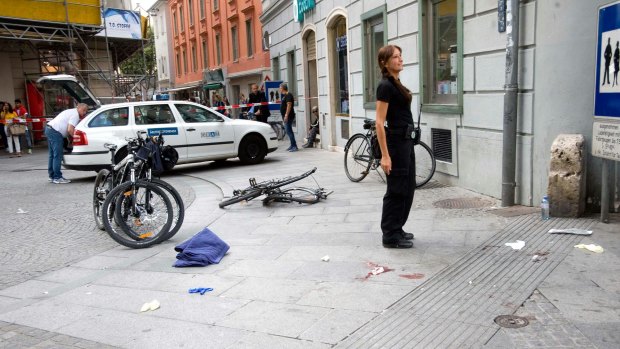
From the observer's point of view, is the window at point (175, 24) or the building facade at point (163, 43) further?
the building facade at point (163, 43)

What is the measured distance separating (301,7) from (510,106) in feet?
32.7

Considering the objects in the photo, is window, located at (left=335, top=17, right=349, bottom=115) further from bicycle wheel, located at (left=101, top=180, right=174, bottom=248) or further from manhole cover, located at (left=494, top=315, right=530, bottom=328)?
manhole cover, located at (left=494, top=315, right=530, bottom=328)

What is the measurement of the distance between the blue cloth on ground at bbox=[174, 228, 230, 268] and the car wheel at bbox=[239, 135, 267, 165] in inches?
277

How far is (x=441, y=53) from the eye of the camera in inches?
325

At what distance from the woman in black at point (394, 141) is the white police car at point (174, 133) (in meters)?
6.26

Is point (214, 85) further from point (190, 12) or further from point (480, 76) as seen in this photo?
point (480, 76)

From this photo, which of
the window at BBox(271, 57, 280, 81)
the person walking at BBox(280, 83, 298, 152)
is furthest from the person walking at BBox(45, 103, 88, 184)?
the window at BBox(271, 57, 280, 81)

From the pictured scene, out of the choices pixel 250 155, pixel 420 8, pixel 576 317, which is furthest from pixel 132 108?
pixel 576 317

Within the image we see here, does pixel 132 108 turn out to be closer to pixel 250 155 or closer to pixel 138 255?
pixel 250 155

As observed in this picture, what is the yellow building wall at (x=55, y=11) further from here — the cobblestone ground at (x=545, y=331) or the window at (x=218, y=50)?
the cobblestone ground at (x=545, y=331)

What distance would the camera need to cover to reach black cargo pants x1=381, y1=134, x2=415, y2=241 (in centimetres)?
479

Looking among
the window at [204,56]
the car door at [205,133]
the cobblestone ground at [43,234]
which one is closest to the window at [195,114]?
the car door at [205,133]

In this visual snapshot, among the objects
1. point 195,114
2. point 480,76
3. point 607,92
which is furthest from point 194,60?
point 607,92

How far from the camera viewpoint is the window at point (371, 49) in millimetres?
10445
